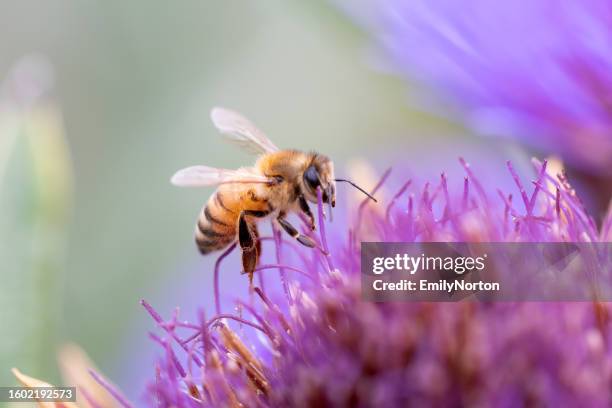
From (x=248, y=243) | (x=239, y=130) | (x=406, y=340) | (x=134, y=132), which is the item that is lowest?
(x=406, y=340)

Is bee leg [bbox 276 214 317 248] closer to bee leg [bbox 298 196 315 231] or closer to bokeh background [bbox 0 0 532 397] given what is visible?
bee leg [bbox 298 196 315 231]

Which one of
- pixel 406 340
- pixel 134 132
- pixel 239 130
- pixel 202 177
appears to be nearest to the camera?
pixel 406 340

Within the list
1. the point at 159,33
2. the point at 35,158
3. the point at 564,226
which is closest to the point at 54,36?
the point at 159,33

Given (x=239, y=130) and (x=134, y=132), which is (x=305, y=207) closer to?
(x=239, y=130)

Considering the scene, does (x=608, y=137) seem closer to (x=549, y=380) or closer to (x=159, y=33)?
(x=549, y=380)

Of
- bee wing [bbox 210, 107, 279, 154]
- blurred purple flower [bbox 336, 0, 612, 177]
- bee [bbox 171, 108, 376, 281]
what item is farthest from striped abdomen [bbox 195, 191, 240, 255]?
blurred purple flower [bbox 336, 0, 612, 177]

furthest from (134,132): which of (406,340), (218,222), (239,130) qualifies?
(406,340)
